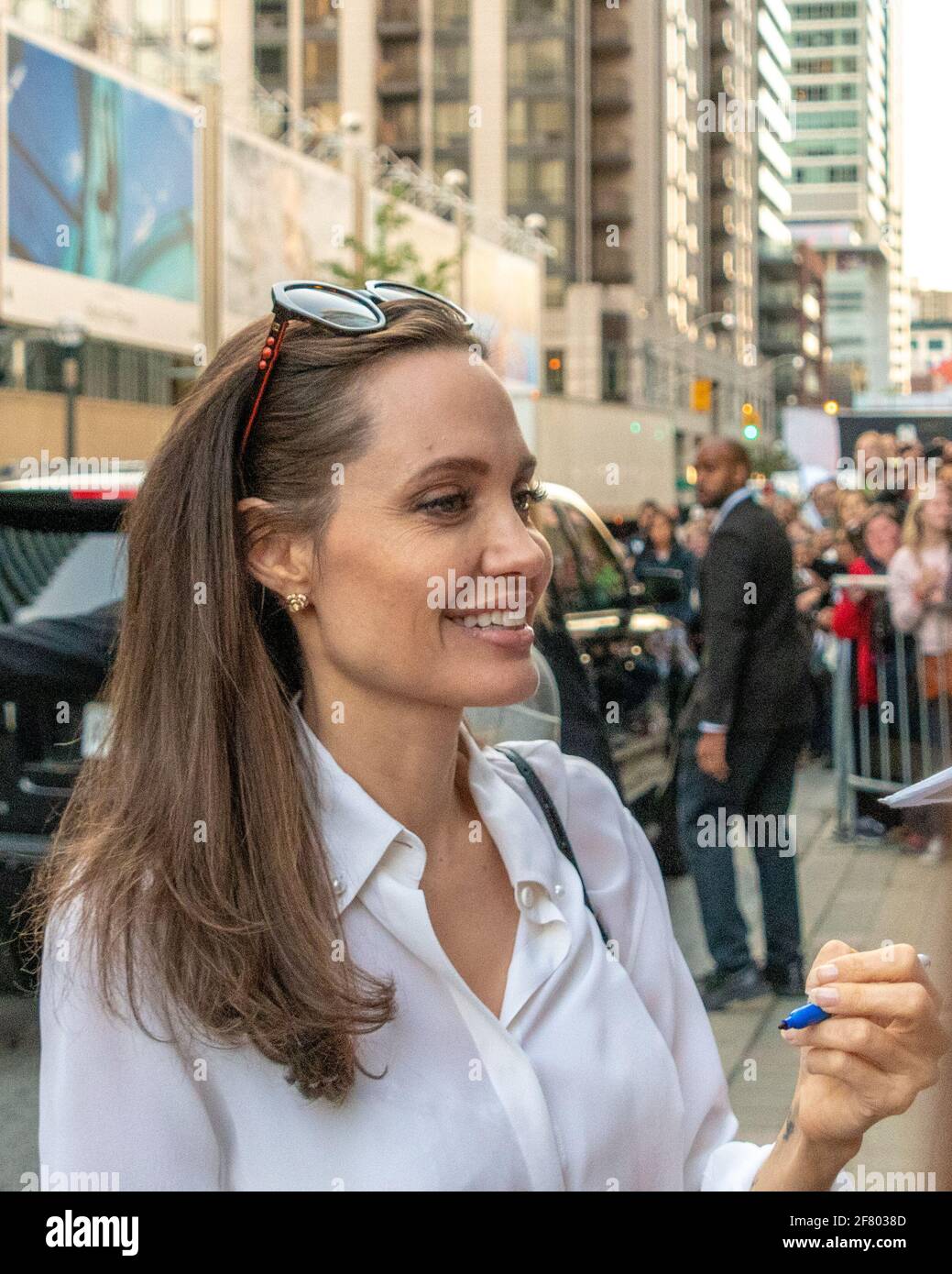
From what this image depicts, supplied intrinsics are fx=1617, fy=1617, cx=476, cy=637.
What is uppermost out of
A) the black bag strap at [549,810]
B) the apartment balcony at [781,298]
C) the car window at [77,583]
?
the apartment balcony at [781,298]

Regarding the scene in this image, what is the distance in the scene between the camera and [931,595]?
7.38 metres

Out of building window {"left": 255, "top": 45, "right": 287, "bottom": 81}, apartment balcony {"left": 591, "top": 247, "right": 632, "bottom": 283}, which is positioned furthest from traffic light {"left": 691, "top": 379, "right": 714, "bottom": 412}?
apartment balcony {"left": 591, "top": 247, "right": 632, "bottom": 283}

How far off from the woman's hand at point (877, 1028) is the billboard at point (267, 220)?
31.7 m

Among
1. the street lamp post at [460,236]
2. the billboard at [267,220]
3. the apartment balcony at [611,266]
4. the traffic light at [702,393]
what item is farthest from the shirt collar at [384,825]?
the apartment balcony at [611,266]

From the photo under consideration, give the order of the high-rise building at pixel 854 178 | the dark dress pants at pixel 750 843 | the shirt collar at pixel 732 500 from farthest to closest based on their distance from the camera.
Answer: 1. the shirt collar at pixel 732 500
2. the dark dress pants at pixel 750 843
3. the high-rise building at pixel 854 178

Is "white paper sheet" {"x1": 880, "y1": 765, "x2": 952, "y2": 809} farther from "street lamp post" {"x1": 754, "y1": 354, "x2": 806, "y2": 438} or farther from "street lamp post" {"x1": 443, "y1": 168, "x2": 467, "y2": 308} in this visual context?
"street lamp post" {"x1": 754, "y1": 354, "x2": 806, "y2": 438}

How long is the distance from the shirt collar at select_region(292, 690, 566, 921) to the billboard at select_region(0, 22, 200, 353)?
26.4 m

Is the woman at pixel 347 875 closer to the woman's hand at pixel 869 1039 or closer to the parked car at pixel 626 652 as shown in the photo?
the woman's hand at pixel 869 1039

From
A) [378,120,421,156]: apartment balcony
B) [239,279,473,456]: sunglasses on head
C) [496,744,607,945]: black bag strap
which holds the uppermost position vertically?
[378,120,421,156]: apartment balcony

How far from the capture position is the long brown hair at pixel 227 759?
1334 millimetres

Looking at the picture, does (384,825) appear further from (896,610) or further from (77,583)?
(896,610)

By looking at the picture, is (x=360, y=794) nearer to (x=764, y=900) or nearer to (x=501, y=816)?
(x=501, y=816)

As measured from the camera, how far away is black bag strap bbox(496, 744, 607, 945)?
158 cm

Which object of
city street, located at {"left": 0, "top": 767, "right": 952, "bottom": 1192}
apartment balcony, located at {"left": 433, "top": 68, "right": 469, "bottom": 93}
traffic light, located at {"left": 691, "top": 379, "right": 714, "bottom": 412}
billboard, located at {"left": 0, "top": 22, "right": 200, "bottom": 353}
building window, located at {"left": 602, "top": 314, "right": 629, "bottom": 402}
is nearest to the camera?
city street, located at {"left": 0, "top": 767, "right": 952, "bottom": 1192}
